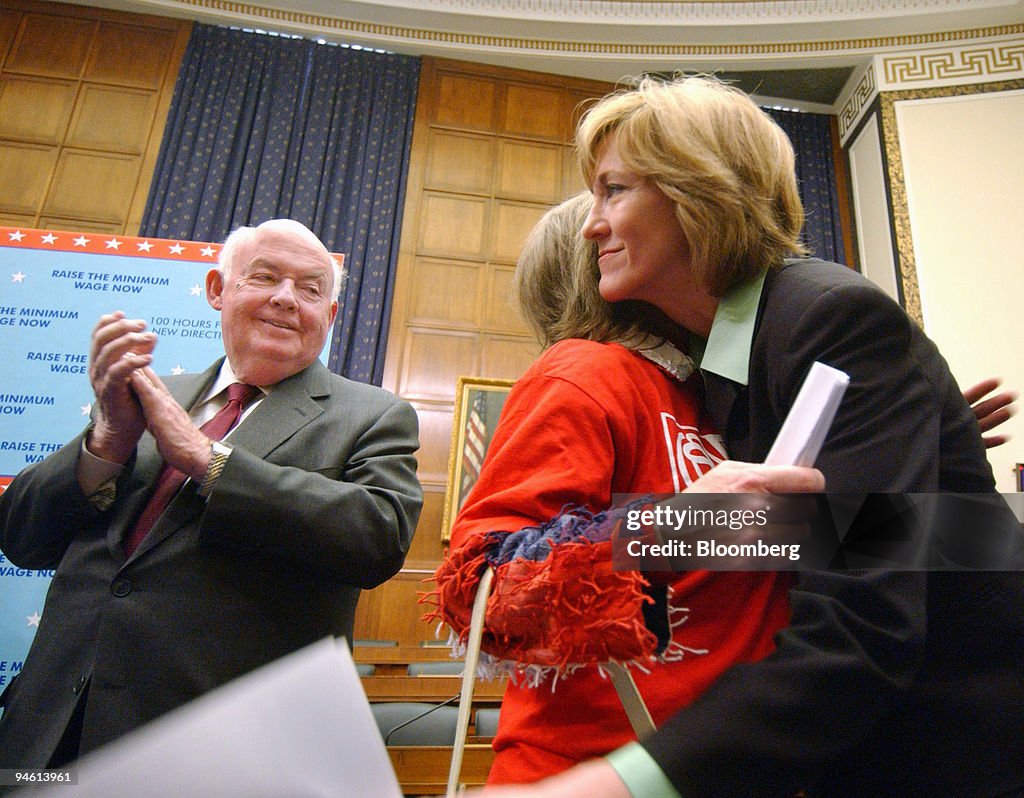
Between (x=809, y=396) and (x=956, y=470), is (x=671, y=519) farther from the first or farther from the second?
(x=956, y=470)

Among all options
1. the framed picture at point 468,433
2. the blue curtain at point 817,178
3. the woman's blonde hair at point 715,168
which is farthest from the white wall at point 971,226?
the woman's blonde hair at point 715,168

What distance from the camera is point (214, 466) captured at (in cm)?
115

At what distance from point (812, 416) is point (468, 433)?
398 cm

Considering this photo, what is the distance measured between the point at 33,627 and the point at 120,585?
1.73m

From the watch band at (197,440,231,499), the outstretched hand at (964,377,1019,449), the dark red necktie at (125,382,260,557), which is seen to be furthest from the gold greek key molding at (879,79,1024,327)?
the watch band at (197,440,231,499)

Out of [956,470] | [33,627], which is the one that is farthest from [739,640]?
[33,627]

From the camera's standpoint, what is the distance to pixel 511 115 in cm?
548

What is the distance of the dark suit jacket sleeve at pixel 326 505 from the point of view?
1.13m

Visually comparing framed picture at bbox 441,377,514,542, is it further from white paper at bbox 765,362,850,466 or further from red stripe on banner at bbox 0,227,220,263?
white paper at bbox 765,362,850,466

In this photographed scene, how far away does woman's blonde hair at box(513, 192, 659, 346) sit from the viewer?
1004 mm

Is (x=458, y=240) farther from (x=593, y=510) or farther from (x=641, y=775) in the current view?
(x=641, y=775)

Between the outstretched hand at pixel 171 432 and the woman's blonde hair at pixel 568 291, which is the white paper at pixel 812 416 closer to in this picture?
the woman's blonde hair at pixel 568 291

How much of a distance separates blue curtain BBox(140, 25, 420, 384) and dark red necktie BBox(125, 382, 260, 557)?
3191mm

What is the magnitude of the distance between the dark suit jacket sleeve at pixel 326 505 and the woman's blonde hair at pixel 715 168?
0.67 metres
